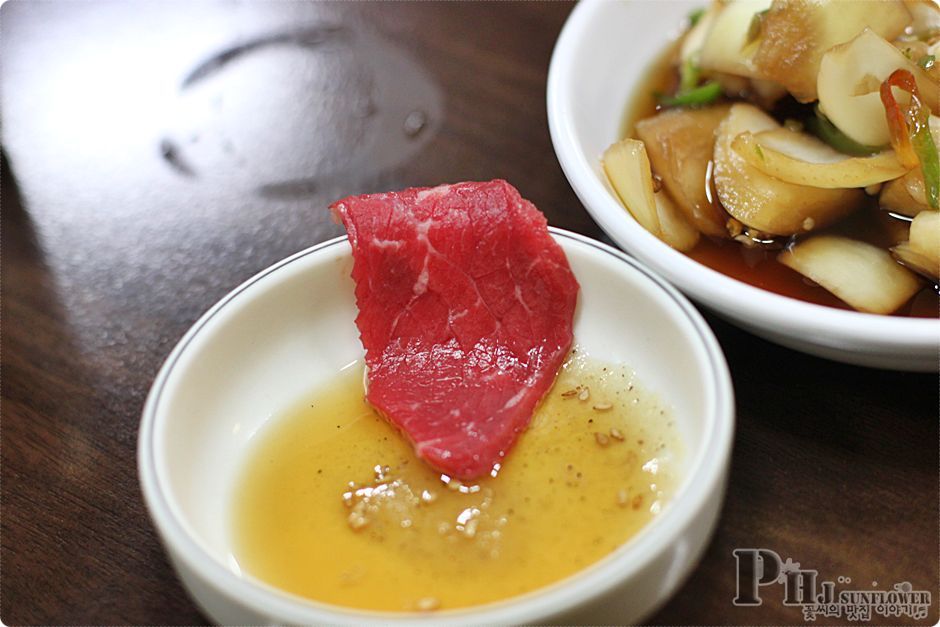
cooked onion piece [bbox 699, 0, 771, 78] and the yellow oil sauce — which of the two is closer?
the yellow oil sauce

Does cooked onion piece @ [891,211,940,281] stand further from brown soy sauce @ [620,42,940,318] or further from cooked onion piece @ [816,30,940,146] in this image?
cooked onion piece @ [816,30,940,146]

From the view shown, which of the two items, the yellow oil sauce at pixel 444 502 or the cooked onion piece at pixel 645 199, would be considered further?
the cooked onion piece at pixel 645 199

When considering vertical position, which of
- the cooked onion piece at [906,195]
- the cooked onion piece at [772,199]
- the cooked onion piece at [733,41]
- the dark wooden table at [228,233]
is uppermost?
the cooked onion piece at [733,41]

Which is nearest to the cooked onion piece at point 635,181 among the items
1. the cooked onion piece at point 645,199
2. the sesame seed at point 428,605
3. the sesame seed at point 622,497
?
the cooked onion piece at point 645,199

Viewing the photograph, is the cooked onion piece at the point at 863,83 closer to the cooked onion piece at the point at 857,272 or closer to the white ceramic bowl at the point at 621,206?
the cooked onion piece at the point at 857,272

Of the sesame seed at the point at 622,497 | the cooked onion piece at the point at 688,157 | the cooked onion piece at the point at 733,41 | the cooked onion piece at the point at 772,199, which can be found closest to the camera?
the sesame seed at the point at 622,497

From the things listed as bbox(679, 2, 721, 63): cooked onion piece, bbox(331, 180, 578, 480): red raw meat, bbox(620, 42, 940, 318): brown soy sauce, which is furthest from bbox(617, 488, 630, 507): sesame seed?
bbox(679, 2, 721, 63): cooked onion piece

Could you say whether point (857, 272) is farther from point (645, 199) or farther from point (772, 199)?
point (645, 199)

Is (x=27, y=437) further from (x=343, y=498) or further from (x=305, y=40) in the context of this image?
(x=305, y=40)
